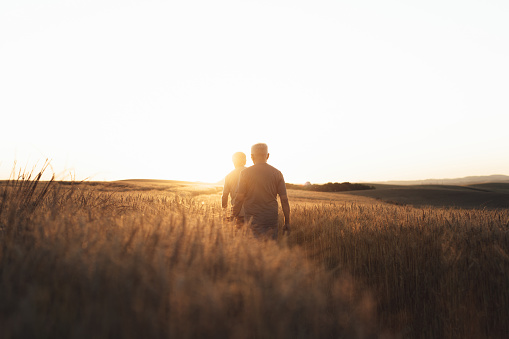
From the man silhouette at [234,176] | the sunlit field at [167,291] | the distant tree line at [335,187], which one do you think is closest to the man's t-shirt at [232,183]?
the man silhouette at [234,176]

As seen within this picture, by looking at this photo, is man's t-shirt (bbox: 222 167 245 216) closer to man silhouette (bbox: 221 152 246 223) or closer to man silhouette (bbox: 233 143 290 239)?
man silhouette (bbox: 221 152 246 223)

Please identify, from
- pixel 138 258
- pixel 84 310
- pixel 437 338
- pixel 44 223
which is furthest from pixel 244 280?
pixel 437 338

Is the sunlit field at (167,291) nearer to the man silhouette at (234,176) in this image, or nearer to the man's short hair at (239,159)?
the man silhouette at (234,176)

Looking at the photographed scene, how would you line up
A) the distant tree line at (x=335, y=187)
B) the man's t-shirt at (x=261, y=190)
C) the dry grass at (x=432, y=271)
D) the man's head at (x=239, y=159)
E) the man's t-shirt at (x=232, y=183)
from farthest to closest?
the distant tree line at (x=335, y=187), the man's head at (x=239, y=159), the man's t-shirt at (x=232, y=183), the man's t-shirt at (x=261, y=190), the dry grass at (x=432, y=271)

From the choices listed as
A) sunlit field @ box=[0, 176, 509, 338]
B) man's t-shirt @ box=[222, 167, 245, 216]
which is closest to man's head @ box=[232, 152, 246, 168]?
man's t-shirt @ box=[222, 167, 245, 216]

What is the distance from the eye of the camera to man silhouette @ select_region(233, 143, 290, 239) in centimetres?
603

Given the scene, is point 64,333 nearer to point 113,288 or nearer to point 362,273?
point 113,288

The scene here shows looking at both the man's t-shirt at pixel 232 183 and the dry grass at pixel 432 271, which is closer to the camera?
the dry grass at pixel 432 271

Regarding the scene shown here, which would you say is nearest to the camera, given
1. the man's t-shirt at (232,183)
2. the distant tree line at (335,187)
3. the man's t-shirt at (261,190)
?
the man's t-shirt at (261,190)

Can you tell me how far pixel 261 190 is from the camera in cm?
605

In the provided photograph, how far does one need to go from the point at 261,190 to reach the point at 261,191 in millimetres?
18

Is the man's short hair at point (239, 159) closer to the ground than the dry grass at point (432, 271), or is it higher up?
higher up

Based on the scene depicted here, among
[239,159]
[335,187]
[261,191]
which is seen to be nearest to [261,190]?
[261,191]

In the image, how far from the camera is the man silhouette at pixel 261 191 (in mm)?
6031
